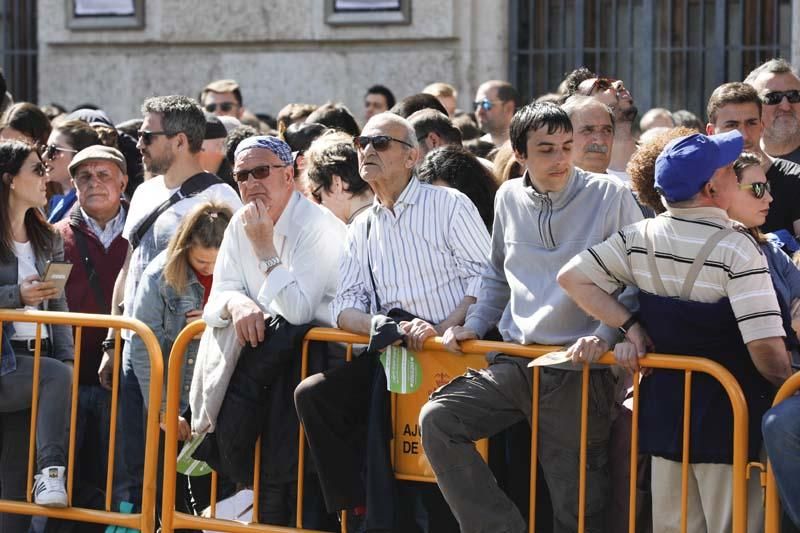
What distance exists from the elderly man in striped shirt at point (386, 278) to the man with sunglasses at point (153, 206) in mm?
1073

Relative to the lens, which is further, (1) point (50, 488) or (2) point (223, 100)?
(2) point (223, 100)

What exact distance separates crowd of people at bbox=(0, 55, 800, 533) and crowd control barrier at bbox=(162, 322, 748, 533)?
56 millimetres

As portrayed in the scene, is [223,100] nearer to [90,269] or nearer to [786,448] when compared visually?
[90,269]

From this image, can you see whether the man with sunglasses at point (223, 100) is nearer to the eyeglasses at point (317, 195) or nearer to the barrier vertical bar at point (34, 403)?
the eyeglasses at point (317, 195)

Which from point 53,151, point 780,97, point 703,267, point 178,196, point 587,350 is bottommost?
point 587,350

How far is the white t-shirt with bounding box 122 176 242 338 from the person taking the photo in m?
7.01

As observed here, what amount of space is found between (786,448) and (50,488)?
334cm

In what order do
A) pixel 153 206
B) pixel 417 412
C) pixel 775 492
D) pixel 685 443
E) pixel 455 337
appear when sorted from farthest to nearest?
1. pixel 153 206
2. pixel 417 412
3. pixel 455 337
4. pixel 685 443
5. pixel 775 492

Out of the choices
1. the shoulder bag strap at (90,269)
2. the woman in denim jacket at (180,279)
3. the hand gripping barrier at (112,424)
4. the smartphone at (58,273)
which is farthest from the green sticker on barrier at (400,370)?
the shoulder bag strap at (90,269)

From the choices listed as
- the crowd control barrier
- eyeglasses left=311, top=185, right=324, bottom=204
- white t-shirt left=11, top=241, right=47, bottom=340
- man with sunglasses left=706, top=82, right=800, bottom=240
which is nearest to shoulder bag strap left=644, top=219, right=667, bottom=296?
the crowd control barrier

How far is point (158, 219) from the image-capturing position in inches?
280

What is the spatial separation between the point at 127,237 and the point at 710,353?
322 cm

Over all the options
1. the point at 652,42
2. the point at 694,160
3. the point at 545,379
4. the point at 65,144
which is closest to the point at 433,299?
the point at 545,379

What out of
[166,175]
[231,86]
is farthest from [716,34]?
[166,175]
